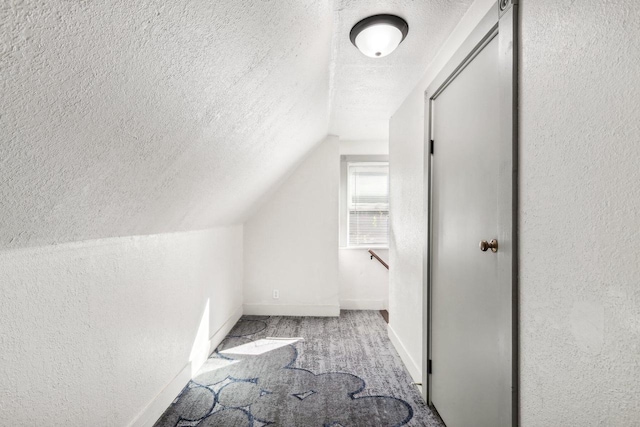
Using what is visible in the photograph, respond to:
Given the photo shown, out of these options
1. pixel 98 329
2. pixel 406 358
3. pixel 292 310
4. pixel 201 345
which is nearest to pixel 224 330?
pixel 201 345

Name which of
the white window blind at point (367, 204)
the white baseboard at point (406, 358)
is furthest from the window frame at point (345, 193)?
the white baseboard at point (406, 358)

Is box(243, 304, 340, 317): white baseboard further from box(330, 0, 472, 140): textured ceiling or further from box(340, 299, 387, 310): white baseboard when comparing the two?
box(330, 0, 472, 140): textured ceiling

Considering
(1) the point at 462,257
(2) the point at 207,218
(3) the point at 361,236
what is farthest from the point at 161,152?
(3) the point at 361,236

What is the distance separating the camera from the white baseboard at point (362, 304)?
4195 millimetres

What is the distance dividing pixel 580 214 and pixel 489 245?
0.47m

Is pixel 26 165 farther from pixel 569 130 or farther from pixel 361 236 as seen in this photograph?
pixel 361 236

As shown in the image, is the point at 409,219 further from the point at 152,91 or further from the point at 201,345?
the point at 152,91

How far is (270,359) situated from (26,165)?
2274 mm

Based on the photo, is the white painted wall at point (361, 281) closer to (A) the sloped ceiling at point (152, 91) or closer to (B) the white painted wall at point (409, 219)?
(B) the white painted wall at point (409, 219)

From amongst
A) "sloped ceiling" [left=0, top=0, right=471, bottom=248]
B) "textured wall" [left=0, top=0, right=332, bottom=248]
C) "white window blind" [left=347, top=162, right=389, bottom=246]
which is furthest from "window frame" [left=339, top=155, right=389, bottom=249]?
"textured wall" [left=0, top=0, right=332, bottom=248]

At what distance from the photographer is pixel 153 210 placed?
1.67 metres

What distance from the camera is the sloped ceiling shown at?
738 mm

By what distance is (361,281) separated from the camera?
166 inches

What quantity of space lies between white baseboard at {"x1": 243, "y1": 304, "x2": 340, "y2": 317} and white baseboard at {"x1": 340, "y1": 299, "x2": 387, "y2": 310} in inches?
11.2
